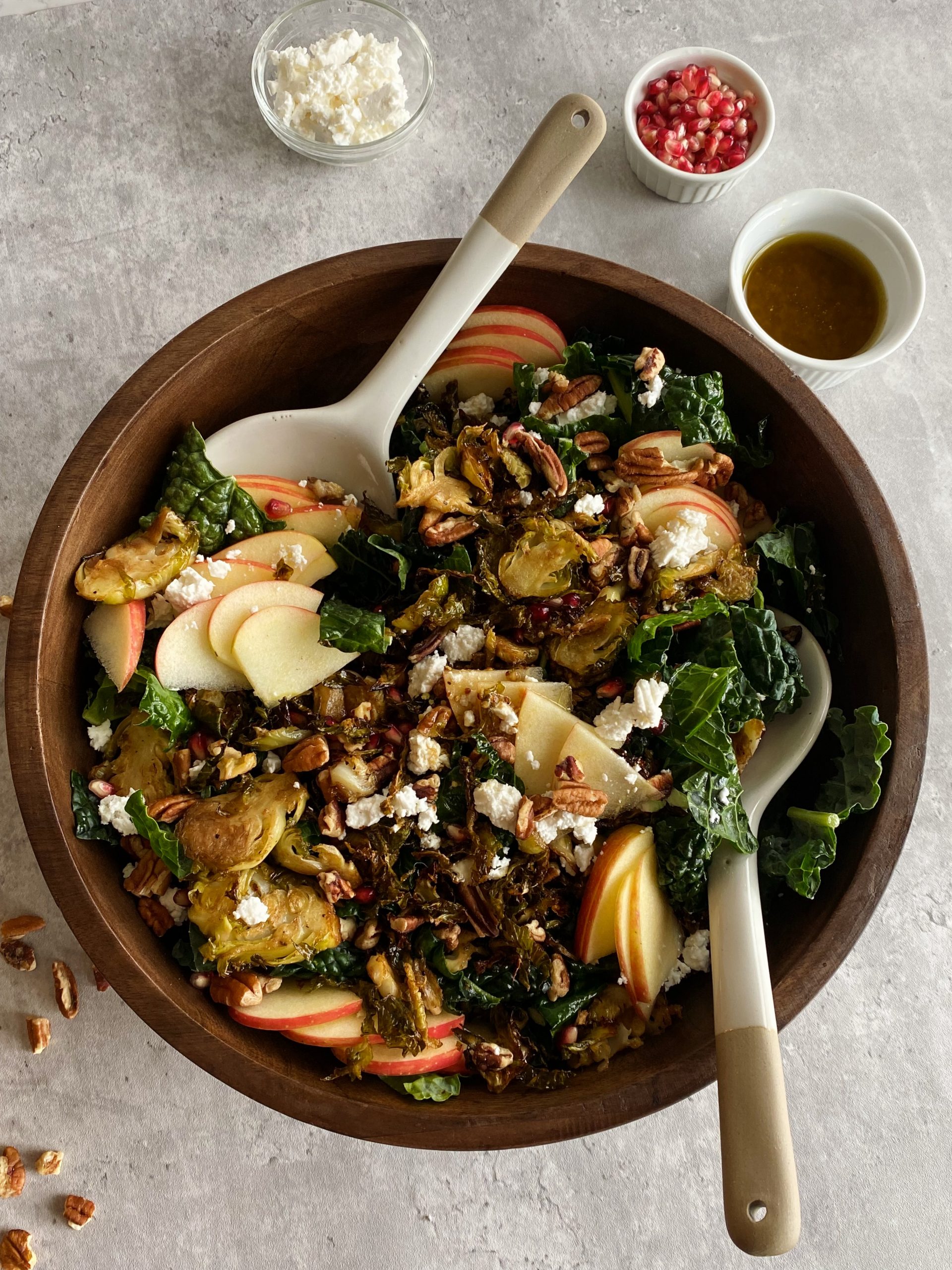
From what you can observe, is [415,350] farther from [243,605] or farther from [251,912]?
[251,912]

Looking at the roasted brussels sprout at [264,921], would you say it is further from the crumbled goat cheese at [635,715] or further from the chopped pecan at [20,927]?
the chopped pecan at [20,927]

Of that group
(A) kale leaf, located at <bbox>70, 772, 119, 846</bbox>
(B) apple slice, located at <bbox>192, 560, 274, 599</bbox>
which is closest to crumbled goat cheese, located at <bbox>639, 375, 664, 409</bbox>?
(B) apple slice, located at <bbox>192, 560, 274, 599</bbox>

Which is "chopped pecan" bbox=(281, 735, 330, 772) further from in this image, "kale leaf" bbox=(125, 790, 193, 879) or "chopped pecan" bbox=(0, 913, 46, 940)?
"chopped pecan" bbox=(0, 913, 46, 940)

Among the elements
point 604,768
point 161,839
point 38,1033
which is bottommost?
point 38,1033

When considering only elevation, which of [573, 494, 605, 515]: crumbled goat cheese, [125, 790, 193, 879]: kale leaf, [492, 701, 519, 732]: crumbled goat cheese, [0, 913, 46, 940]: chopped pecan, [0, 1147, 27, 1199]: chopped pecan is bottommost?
[0, 1147, 27, 1199]: chopped pecan

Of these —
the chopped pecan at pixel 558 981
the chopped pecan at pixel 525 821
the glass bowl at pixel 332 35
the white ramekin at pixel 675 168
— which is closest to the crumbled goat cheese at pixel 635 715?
the chopped pecan at pixel 525 821

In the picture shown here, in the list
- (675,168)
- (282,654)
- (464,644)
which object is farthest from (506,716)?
(675,168)
